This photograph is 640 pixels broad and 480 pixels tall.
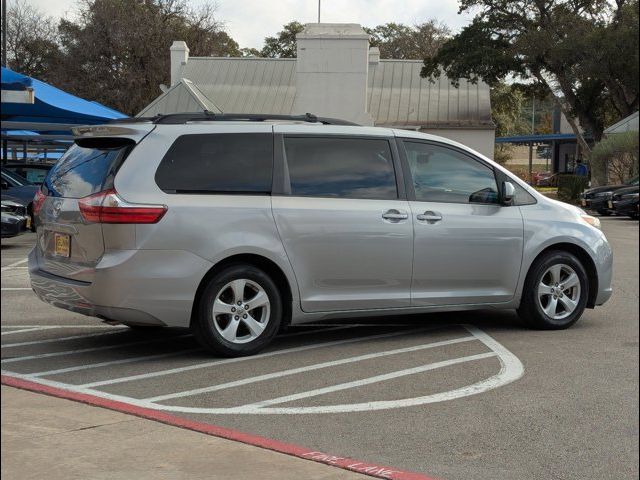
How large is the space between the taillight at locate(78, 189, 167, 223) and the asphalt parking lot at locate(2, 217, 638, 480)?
3.49 feet

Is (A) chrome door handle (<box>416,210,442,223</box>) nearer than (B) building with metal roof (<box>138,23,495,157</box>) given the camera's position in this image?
Yes

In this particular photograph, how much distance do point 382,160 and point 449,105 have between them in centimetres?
3707

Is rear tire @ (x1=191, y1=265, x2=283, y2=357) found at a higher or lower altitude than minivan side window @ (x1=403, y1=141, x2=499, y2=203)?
lower

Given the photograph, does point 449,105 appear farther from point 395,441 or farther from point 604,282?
point 395,441

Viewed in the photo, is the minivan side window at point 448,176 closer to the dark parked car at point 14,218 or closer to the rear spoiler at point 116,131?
the rear spoiler at point 116,131

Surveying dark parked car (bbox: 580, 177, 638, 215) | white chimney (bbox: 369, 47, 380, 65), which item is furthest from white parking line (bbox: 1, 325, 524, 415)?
white chimney (bbox: 369, 47, 380, 65)

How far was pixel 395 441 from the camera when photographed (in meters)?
4.72

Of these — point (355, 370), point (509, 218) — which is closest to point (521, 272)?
point (509, 218)

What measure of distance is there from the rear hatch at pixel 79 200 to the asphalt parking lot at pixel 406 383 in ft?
2.51

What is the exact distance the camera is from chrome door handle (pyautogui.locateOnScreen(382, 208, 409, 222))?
276 inches

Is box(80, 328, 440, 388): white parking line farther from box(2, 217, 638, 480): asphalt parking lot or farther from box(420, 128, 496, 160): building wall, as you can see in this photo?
box(420, 128, 496, 160): building wall

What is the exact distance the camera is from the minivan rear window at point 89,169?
6.36m

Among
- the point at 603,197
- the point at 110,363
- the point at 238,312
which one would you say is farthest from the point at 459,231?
the point at 603,197

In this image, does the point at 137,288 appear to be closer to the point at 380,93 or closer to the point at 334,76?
the point at 334,76
